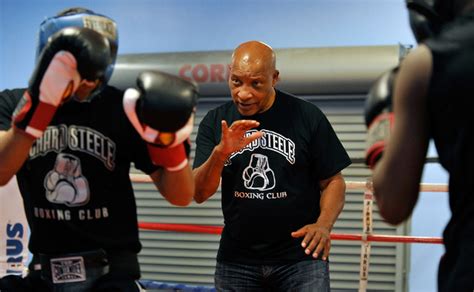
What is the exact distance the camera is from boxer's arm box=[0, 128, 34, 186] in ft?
5.05

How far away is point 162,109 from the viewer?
146cm

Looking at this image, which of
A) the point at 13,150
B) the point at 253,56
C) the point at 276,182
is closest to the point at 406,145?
the point at 13,150

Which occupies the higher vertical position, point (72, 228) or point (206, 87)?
point (206, 87)

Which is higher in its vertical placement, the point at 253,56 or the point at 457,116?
the point at 253,56

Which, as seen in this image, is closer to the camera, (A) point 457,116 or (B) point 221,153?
(A) point 457,116

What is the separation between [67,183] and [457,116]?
91 cm

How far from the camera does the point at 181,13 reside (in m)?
5.59

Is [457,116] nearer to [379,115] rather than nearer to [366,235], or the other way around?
[379,115]

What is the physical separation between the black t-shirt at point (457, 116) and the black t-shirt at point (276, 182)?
100 cm

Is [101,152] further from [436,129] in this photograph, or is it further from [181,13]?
[181,13]

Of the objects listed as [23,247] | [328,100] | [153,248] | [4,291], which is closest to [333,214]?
[4,291]

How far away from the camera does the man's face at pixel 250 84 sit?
2264mm

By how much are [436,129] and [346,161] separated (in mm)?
1041

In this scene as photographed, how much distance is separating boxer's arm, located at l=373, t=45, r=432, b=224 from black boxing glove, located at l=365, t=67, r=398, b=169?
0.08 ft
